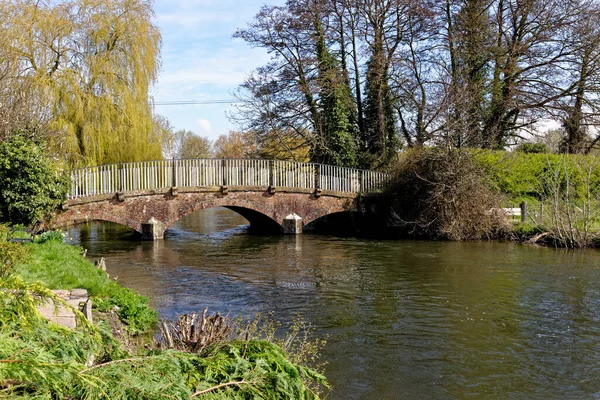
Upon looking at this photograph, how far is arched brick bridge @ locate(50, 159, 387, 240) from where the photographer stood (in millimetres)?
21953

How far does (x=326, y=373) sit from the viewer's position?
306 inches

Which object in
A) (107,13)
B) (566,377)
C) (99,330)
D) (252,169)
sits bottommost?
(566,377)

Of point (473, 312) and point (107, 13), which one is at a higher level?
point (107, 13)

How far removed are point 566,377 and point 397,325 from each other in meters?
3.11

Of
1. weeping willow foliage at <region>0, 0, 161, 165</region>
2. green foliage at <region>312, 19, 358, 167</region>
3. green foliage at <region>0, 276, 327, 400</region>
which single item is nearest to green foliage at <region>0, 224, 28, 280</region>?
green foliage at <region>0, 276, 327, 400</region>

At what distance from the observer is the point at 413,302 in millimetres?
12094

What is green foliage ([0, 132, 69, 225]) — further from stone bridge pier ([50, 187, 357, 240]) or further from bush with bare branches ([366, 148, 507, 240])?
bush with bare branches ([366, 148, 507, 240])

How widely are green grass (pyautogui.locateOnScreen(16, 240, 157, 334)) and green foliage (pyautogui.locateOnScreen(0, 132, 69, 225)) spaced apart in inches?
264

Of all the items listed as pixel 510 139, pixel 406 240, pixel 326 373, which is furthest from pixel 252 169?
pixel 326 373

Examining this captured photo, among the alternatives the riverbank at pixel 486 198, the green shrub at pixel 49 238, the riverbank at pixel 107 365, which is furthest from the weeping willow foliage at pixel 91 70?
the riverbank at pixel 107 365

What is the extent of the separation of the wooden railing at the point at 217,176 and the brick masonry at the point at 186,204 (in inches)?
14.6

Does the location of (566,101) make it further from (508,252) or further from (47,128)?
(47,128)

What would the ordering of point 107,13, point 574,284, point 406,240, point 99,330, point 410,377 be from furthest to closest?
point 107,13
point 406,240
point 574,284
point 410,377
point 99,330

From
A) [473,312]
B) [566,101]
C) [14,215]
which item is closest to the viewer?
[473,312]
